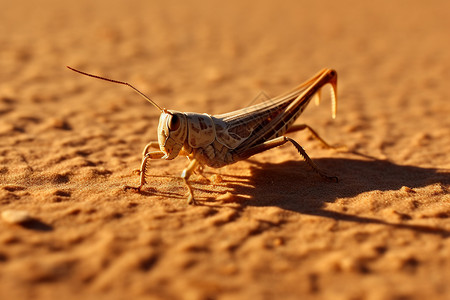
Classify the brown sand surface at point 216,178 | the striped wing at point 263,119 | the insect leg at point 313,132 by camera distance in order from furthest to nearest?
the insect leg at point 313,132 < the striped wing at point 263,119 < the brown sand surface at point 216,178

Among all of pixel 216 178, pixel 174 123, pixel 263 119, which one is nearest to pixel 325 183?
pixel 263 119

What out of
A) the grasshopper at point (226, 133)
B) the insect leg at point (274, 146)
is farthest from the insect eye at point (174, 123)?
the insect leg at point (274, 146)

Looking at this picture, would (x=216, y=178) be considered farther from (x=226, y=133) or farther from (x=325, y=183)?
(x=325, y=183)

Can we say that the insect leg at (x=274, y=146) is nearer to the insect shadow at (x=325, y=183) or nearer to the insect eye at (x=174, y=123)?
the insect shadow at (x=325, y=183)

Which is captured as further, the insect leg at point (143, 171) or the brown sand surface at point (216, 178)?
the insect leg at point (143, 171)

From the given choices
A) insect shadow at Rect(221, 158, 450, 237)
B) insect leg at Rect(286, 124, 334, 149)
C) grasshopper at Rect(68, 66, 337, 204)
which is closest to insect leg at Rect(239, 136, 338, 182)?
grasshopper at Rect(68, 66, 337, 204)

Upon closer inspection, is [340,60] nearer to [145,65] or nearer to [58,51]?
[145,65]

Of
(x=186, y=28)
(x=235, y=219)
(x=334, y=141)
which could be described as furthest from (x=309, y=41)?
(x=235, y=219)
